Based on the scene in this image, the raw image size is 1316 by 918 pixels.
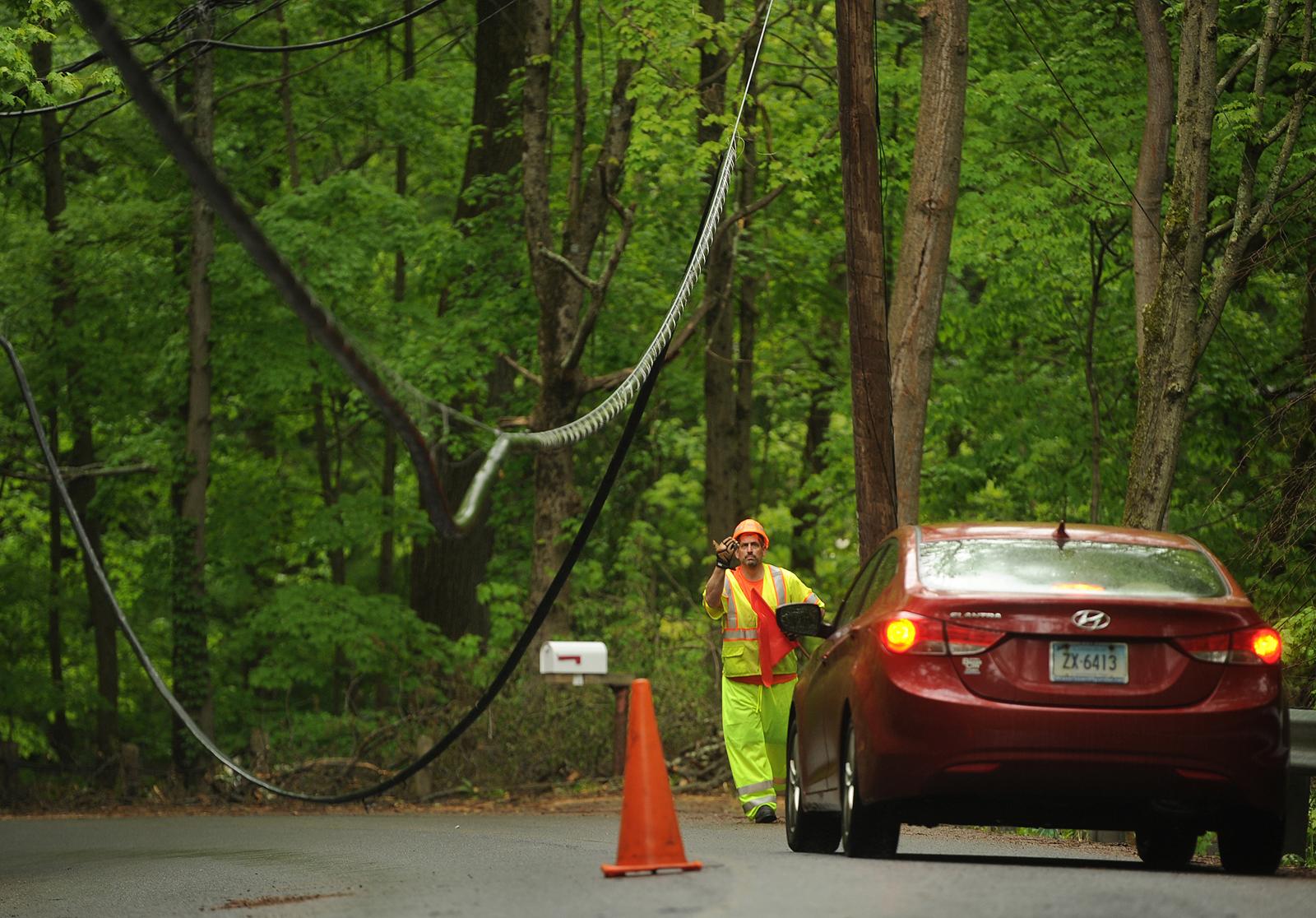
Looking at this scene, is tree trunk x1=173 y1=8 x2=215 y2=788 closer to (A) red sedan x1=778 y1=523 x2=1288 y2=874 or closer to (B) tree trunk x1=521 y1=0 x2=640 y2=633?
(B) tree trunk x1=521 y1=0 x2=640 y2=633

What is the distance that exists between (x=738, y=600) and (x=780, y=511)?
28.2 metres

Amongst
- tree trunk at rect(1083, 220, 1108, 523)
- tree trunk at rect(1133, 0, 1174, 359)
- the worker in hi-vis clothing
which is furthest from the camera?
tree trunk at rect(1083, 220, 1108, 523)

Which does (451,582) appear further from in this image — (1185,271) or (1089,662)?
(1089,662)

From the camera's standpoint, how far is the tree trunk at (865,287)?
15766 mm

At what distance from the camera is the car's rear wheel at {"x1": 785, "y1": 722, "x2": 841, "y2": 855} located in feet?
35.9

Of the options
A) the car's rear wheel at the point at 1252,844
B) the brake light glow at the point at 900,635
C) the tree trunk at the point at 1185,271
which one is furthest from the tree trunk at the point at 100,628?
the car's rear wheel at the point at 1252,844

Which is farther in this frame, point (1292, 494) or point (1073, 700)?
point (1292, 494)

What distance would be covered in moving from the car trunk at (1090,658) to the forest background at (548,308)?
8.03m

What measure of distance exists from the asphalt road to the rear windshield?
1.24 meters

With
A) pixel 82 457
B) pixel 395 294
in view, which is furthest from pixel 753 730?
pixel 82 457

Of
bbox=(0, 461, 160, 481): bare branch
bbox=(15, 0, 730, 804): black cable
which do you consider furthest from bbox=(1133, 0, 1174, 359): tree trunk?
bbox=(0, 461, 160, 481): bare branch

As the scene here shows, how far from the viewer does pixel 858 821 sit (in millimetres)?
9398

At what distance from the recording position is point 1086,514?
1089 inches

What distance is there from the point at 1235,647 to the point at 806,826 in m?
3.08
